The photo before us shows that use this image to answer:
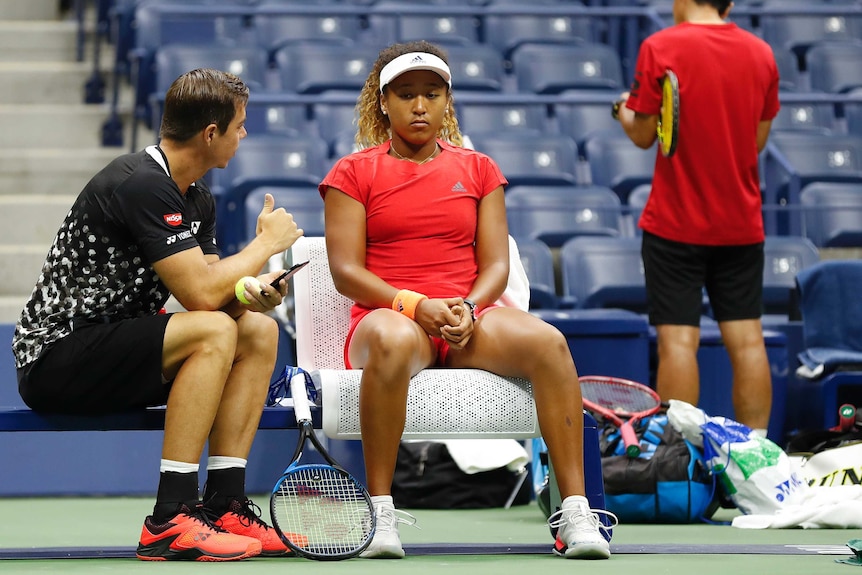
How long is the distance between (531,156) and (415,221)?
3.28 m

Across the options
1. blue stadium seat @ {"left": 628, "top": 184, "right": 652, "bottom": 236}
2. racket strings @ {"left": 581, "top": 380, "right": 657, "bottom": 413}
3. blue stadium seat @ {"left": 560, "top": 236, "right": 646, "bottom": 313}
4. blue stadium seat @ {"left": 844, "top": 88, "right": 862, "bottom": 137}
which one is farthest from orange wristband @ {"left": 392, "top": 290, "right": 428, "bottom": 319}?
blue stadium seat @ {"left": 844, "top": 88, "right": 862, "bottom": 137}

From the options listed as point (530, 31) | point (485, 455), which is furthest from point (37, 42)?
point (485, 455)

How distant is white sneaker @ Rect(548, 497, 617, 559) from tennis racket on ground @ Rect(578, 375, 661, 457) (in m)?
1.18

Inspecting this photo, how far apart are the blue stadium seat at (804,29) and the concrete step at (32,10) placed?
182 inches

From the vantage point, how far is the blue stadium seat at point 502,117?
770cm

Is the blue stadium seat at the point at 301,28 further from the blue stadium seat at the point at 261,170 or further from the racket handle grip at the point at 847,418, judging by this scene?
the racket handle grip at the point at 847,418

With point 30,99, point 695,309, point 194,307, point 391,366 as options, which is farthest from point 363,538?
point 30,99

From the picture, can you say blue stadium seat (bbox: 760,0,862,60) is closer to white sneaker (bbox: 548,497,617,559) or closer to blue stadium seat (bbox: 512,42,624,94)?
blue stadium seat (bbox: 512,42,624,94)

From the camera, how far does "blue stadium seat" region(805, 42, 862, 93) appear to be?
28.2 feet

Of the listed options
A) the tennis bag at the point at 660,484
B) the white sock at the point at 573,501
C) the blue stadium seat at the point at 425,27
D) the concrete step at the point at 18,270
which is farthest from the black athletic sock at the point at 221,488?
the blue stadium seat at the point at 425,27

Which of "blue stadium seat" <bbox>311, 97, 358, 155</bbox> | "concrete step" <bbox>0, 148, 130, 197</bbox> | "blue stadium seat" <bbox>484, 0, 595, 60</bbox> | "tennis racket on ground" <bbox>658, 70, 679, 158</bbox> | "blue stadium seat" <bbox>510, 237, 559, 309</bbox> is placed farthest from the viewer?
"blue stadium seat" <bbox>484, 0, 595, 60</bbox>

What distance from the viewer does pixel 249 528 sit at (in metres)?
3.78

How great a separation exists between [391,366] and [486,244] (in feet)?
2.00

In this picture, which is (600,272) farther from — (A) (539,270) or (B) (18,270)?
(B) (18,270)
